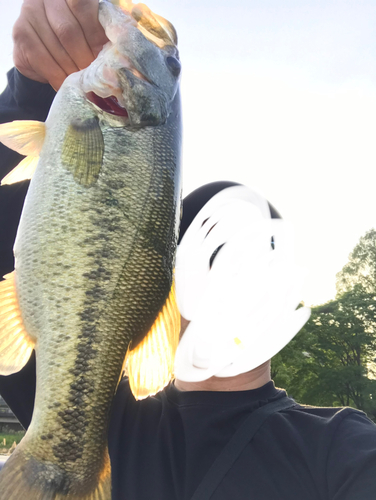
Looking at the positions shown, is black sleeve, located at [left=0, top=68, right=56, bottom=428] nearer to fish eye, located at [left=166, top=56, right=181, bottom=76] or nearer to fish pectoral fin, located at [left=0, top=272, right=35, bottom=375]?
fish pectoral fin, located at [left=0, top=272, right=35, bottom=375]

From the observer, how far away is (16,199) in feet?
7.00

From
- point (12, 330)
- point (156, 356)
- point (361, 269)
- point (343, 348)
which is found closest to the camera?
point (12, 330)

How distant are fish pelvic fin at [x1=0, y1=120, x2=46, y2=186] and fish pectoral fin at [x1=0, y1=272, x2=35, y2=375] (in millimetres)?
490

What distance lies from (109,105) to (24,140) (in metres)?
0.43

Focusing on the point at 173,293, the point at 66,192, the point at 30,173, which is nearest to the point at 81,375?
the point at 173,293

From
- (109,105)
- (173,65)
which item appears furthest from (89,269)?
(173,65)

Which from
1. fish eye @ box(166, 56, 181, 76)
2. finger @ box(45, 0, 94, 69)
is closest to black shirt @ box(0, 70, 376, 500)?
finger @ box(45, 0, 94, 69)

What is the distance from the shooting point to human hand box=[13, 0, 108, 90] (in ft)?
5.68

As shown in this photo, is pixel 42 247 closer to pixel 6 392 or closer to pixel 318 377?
pixel 6 392

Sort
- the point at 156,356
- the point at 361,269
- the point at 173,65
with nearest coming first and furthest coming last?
the point at 156,356 → the point at 173,65 → the point at 361,269

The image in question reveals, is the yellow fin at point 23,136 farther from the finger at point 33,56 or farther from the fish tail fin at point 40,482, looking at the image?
the fish tail fin at point 40,482

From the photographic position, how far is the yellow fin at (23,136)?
164 cm

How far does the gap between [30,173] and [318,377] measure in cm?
2609

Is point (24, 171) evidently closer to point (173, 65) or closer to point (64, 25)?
point (64, 25)
